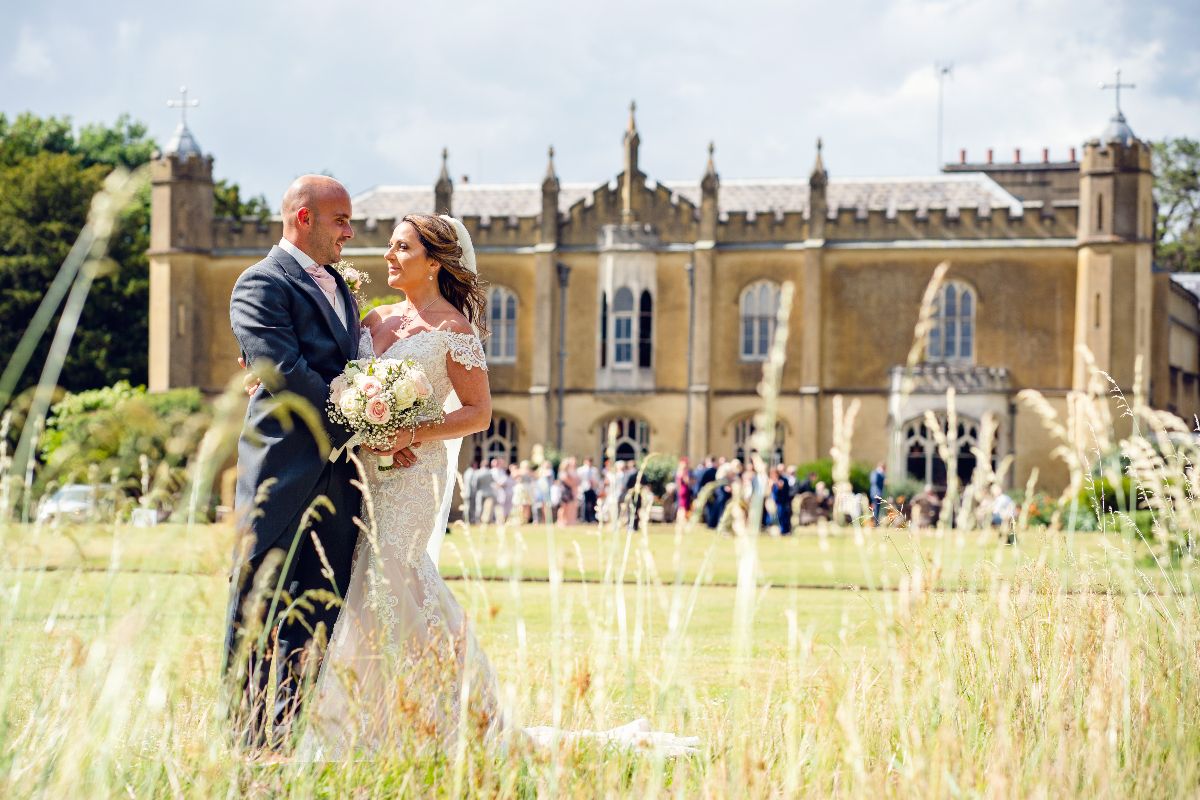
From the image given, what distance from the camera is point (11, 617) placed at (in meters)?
4.29

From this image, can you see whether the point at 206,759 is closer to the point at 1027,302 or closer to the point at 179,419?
the point at 179,419

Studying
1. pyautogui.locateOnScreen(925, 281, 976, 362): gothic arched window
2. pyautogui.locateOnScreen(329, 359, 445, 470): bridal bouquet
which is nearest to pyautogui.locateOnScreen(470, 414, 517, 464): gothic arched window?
pyautogui.locateOnScreen(925, 281, 976, 362): gothic arched window

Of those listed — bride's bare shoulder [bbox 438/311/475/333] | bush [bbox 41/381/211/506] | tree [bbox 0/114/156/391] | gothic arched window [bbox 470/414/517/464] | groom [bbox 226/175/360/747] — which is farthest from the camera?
tree [bbox 0/114/156/391]

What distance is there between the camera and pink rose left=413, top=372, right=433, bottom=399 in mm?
5160

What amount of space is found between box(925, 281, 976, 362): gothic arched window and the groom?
30.5 metres

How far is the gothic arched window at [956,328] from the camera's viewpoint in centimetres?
3466

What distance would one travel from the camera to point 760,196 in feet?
126

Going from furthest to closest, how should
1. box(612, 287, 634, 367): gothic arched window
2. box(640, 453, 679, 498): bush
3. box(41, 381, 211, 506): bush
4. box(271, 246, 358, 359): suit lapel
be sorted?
1. box(612, 287, 634, 367): gothic arched window
2. box(640, 453, 679, 498): bush
3. box(271, 246, 358, 359): suit lapel
4. box(41, 381, 211, 506): bush

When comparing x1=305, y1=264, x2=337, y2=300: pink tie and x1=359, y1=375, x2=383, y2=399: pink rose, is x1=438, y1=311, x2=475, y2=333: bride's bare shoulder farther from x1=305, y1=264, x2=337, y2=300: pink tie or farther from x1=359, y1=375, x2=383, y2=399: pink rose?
x1=359, y1=375, x2=383, y2=399: pink rose

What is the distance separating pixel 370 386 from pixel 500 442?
31.6 meters

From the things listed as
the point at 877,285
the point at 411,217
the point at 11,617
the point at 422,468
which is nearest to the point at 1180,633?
the point at 422,468

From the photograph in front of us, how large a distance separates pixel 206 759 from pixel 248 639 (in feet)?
1.52

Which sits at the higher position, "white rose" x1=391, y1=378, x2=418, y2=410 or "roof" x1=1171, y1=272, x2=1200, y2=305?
"roof" x1=1171, y1=272, x2=1200, y2=305

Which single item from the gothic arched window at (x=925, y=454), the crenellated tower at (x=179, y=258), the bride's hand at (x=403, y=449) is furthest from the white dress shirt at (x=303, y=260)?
the crenellated tower at (x=179, y=258)
